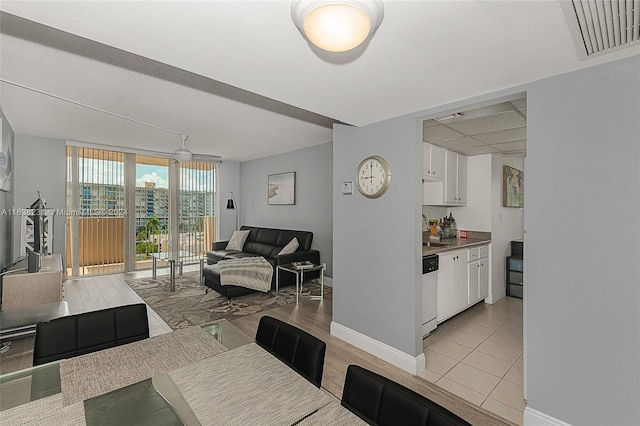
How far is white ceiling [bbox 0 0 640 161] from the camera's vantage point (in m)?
1.23

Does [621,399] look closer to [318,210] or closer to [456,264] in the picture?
[456,264]

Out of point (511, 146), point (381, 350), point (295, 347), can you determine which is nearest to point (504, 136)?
point (511, 146)

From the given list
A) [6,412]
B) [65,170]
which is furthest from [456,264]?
[65,170]

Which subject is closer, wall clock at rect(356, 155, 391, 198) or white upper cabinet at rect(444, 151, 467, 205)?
wall clock at rect(356, 155, 391, 198)

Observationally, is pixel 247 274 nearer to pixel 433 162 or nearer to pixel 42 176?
pixel 433 162

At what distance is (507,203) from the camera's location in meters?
4.55

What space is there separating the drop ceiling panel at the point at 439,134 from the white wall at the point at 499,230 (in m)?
1.33

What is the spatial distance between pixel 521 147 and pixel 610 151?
259cm

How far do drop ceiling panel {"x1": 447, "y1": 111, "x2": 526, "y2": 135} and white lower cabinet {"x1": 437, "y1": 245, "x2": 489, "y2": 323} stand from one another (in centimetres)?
141

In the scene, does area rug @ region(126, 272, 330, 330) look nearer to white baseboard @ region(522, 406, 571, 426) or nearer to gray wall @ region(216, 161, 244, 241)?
gray wall @ region(216, 161, 244, 241)

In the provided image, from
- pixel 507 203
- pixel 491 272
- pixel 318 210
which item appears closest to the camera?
pixel 491 272

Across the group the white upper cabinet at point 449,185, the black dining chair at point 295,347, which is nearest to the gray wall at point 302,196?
the white upper cabinet at point 449,185

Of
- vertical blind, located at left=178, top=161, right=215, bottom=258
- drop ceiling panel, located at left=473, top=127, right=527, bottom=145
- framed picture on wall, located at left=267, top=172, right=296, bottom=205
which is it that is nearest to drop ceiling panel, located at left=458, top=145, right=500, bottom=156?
drop ceiling panel, located at left=473, top=127, right=527, bottom=145

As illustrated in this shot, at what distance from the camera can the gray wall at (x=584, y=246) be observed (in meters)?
1.56
